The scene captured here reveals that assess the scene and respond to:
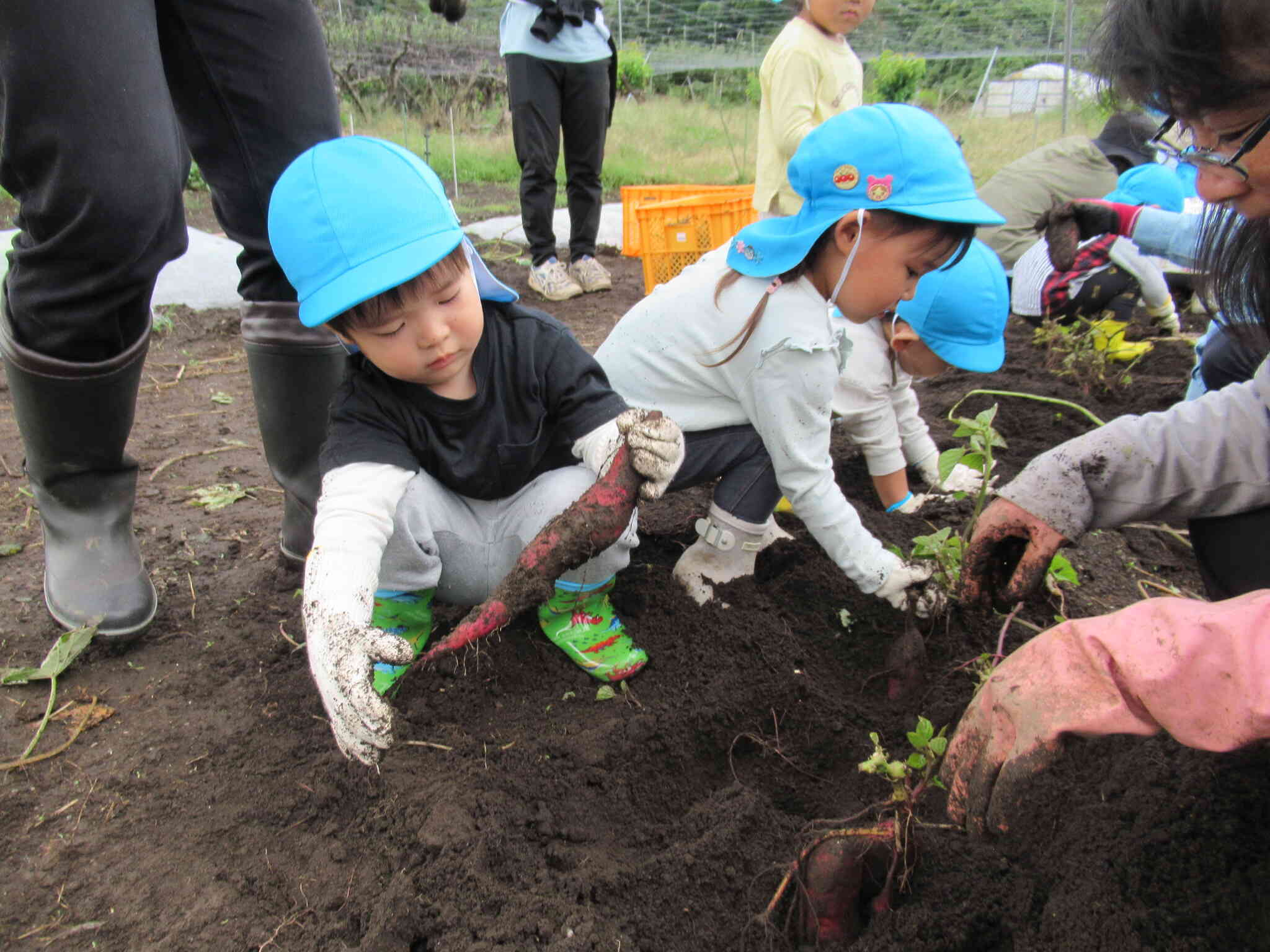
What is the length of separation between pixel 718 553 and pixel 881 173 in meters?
0.95

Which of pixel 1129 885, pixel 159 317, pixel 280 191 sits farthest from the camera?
pixel 159 317

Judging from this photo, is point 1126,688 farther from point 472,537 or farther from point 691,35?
point 691,35

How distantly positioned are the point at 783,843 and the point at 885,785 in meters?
0.26

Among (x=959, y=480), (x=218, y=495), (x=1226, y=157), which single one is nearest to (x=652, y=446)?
(x=1226, y=157)

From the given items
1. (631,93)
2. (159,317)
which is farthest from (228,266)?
(631,93)

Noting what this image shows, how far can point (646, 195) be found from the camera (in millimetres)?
5613

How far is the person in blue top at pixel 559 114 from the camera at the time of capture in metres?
4.61

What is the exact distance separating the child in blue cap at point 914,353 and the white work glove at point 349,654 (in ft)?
4.88

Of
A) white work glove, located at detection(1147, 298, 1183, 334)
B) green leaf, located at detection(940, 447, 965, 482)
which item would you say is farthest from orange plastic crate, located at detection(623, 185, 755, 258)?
green leaf, located at detection(940, 447, 965, 482)

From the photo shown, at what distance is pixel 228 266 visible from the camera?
5.01 metres

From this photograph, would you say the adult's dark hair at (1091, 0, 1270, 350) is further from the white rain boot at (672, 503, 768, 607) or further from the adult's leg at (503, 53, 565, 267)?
the adult's leg at (503, 53, 565, 267)

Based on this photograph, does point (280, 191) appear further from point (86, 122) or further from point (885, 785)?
point (885, 785)

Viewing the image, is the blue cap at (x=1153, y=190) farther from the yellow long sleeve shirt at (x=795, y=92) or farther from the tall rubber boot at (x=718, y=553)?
the tall rubber boot at (x=718, y=553)

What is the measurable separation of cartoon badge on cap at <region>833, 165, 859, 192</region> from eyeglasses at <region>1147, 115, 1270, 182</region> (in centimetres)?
65
